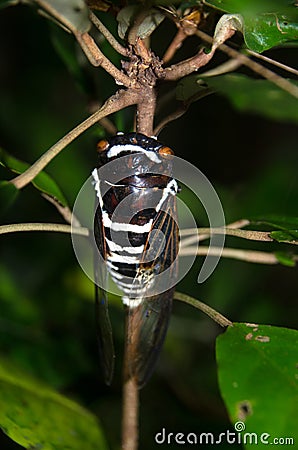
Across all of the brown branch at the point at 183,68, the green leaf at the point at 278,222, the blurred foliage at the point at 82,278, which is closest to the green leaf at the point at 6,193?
the blurred foliage at the point at 82,278

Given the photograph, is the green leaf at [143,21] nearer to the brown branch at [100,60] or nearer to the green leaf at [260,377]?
the brown branch at [100,60]

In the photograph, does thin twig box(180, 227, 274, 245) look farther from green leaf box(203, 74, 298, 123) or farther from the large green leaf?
green leaf box(203, 74, 298, 123)

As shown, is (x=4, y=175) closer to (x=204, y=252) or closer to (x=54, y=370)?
(x=204, y=252)

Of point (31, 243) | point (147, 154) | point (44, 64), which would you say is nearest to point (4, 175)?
point (147, 154)

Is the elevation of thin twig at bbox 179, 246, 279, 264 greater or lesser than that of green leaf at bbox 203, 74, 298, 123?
lesser

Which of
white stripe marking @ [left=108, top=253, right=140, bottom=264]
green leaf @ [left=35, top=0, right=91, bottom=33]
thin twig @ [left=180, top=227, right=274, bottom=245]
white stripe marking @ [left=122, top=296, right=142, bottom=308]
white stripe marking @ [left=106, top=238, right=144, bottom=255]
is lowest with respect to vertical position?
white stripe marking @ [left=122, top=296, right=142, bottom=308]

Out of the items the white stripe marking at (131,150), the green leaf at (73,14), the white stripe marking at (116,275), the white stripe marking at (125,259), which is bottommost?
the white stripe marking at (116,275)

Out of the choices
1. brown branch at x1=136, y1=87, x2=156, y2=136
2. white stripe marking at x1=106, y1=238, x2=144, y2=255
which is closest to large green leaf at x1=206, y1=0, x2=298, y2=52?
brown branch at x1=136, y1=87, x2=156, y2=136
